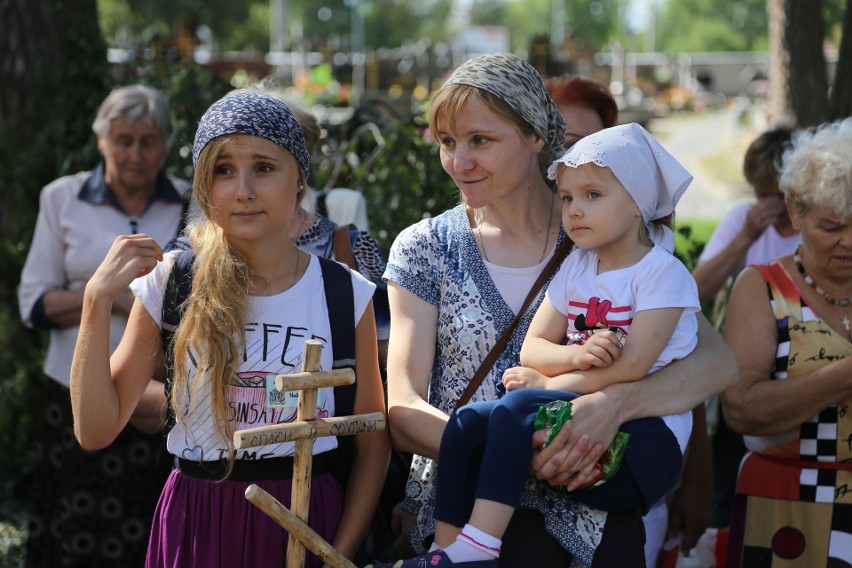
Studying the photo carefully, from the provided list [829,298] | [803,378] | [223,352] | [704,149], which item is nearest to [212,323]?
[223,352]

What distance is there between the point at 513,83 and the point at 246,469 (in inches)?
50.5

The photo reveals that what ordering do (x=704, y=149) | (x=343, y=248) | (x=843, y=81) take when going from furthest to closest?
(x=704, y=149), (x=843, y=81), (x=343, y=248)

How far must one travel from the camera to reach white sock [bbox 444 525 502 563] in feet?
8.01

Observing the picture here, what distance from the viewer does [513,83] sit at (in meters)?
2.86

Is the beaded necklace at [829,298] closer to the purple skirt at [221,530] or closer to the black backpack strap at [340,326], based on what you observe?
the black backpack strap at [340,326]

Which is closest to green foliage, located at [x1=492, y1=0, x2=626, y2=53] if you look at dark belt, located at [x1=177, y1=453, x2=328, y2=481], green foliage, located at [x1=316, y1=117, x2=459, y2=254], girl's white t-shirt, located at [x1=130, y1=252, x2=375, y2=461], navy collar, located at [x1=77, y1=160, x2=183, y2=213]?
green foliage, located at [x1=316, y1=117, x2=459, y2=254]

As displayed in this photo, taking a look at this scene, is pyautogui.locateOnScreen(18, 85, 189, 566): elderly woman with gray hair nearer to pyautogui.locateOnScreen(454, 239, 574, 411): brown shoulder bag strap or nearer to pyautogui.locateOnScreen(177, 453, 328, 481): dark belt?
pyautogui.locateOnScreen(177, 453, 328, 481): dark belt

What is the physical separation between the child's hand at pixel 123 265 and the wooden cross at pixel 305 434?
0.52 meters

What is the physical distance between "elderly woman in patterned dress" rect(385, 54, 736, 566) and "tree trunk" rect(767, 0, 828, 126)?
3.44 metres

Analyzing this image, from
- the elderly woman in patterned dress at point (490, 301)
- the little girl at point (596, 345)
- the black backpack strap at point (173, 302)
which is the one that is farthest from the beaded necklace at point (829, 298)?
the black backpack strap at point (173, 302)

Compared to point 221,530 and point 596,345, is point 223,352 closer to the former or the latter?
point 221,530

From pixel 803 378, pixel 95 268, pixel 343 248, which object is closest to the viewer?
pixel 803 378

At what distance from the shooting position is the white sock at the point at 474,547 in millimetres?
2441

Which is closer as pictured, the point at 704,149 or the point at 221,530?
the point at 221,530
